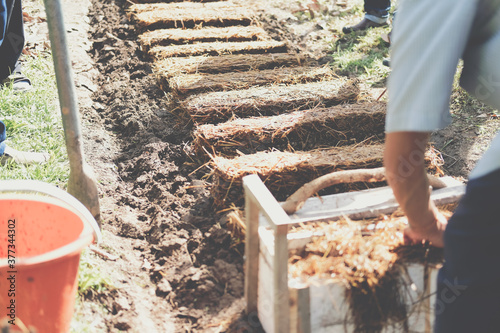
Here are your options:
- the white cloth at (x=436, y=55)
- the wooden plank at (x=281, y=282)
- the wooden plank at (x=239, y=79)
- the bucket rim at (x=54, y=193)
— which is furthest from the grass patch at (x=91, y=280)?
the wooden plank at (x=239, y=79)

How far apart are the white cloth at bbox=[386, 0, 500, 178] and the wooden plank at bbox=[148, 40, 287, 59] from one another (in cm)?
415

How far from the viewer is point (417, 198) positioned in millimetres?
1603

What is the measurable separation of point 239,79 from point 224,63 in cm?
46

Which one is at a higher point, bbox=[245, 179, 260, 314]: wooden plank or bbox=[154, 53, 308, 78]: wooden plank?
bbox=[154, 53, 308, 78]: wooden plank

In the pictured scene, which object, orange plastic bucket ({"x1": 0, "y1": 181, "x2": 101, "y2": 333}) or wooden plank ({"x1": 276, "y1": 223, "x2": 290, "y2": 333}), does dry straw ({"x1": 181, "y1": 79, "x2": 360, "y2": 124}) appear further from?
wooden plank ({"x1": 276, "y1": 223, "x2": 290, "y2": 333})

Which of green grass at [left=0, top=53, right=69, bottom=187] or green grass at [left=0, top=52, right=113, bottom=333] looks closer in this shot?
green grass at [left=0, top=52, right=113, bottom=333]

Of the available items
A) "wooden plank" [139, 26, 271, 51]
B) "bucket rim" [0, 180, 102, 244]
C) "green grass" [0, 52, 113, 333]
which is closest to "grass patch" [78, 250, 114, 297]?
"green grass" [0, 52, 113, 333]

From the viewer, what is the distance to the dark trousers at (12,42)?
4.60m

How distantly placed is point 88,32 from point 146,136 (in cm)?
254

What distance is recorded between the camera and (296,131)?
3883mm

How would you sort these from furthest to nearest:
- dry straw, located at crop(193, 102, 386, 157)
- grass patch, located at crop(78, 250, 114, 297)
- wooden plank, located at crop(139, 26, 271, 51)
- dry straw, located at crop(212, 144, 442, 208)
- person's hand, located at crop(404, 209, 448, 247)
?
wooden plank, located at crop(139, 26, 271, 51), dry straw, located at crop(193, 102, 386, 157), dry straw, located at crop(212, 144, 442, 208), grass patch, located at crop(78, 250, 114, 297), person's hand, located at crop(404, 209, 448, 247)

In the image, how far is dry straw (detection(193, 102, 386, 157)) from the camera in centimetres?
376

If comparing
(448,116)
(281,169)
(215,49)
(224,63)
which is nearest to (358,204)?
(281,169)

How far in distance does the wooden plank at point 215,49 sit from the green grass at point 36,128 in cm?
110
